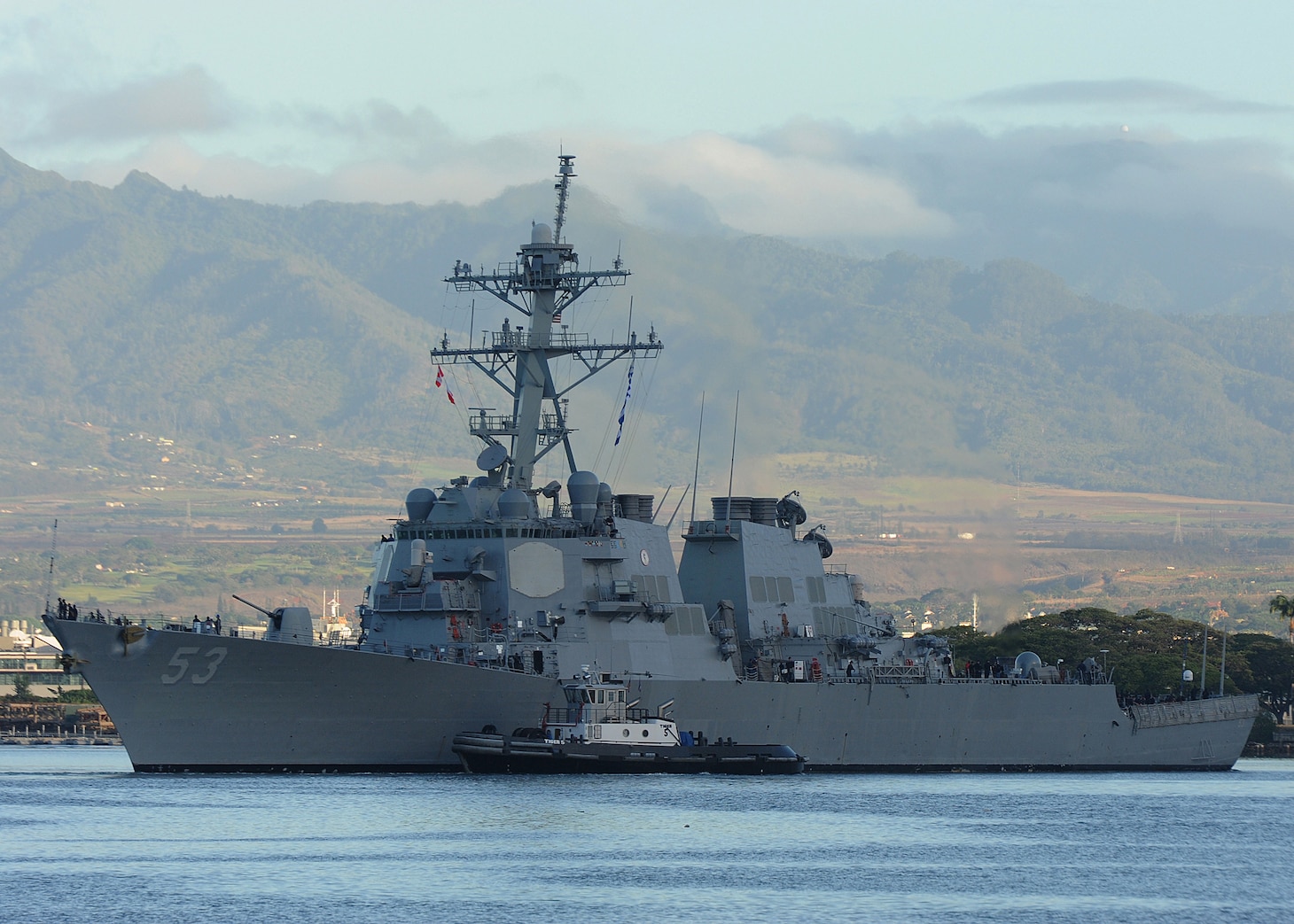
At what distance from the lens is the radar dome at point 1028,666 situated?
5481 centimetres

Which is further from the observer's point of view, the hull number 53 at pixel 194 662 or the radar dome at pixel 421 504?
the radar dome at pixel 421 504

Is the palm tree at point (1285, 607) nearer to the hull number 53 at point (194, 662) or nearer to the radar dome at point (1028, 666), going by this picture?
the radar dome at point (1028, 666)

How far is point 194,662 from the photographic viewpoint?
131 ft

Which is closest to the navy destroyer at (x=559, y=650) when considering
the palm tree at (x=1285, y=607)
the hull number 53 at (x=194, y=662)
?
the hull number 53 at (x=194, y=662)

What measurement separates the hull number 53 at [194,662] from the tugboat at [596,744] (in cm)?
519

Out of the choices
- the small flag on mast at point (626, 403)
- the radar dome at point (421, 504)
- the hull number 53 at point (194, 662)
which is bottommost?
the hull number 53 at point (194, 662)

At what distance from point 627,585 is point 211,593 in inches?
6224

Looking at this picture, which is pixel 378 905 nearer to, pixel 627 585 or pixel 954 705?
pixel 627 585

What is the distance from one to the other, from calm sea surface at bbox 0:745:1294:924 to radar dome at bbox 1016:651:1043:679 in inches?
333

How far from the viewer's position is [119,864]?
1239 inches

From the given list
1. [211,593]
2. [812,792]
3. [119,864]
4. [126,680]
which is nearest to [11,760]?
[126,680]

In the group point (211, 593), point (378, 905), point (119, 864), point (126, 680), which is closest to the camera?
point (378, 905)

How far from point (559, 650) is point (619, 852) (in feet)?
36.2

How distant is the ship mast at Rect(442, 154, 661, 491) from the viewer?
4722 cm
